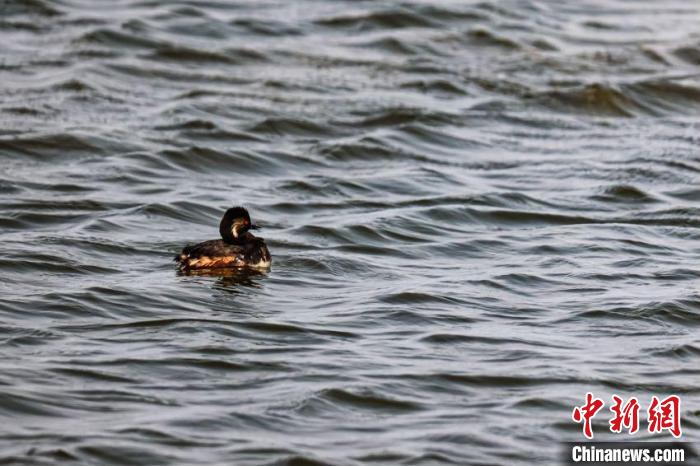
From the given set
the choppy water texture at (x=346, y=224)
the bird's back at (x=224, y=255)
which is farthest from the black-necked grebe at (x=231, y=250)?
the choppy water texture at (x=346, y=224)

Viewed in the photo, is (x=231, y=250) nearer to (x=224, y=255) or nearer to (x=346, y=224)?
(x=224, y=255)

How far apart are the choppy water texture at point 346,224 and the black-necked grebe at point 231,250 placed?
165 mm

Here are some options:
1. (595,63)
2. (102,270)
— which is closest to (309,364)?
(102,270)

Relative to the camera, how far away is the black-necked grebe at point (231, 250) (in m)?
11.8

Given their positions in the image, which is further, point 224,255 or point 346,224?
point 346,224

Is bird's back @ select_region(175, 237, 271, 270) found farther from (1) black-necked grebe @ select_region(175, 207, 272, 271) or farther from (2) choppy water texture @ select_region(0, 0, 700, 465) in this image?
(2) choppy water texture @ select_region(0, 0, 700, 465)

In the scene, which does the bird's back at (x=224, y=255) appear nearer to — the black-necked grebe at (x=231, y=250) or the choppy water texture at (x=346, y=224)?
the black-necked grebe at (x=231, y=250)

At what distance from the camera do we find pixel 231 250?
12.0 meters

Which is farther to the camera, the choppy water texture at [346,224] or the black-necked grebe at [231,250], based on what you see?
the black-necked grebe at [231,250]

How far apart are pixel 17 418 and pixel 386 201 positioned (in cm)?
668

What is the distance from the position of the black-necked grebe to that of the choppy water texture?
165 mm

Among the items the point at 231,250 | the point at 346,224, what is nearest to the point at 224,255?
the point at 231,250

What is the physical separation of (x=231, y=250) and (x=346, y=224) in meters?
1.79

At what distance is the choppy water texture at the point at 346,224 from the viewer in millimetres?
8711
